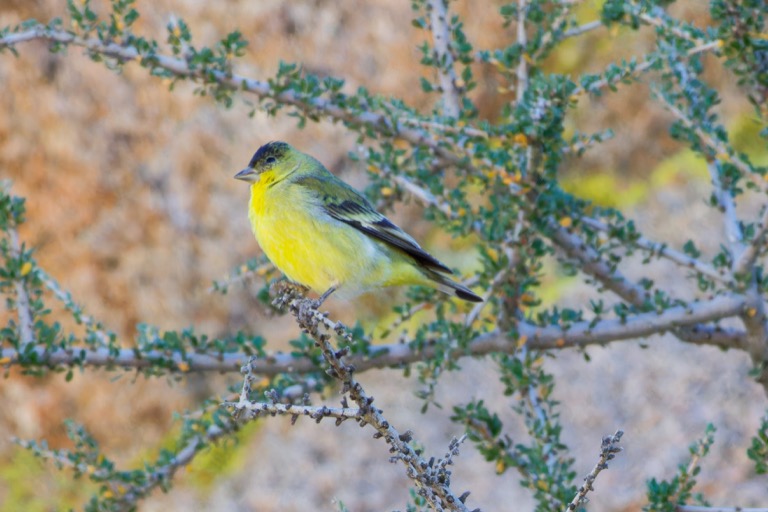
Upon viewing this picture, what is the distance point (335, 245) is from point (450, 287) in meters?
0.40

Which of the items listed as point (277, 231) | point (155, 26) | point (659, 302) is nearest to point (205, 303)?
point (155, 26)

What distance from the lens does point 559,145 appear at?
9.77 ft

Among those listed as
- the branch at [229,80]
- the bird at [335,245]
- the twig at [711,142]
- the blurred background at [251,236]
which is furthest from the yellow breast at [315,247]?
the blurred background at [251,236]

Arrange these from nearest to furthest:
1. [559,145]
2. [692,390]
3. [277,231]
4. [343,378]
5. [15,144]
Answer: [343,378], [559,145], [277,231], [692,390], [15,144]

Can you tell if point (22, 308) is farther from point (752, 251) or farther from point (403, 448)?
point (752, 251)

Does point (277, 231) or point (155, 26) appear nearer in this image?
point (277, 231)

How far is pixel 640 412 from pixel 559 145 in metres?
2.20

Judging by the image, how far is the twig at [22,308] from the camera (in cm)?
294

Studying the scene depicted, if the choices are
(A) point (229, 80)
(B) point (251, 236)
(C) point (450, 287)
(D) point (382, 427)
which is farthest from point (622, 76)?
(B) point (251, 236)

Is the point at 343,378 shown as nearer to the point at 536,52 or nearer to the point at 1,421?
the point at 536,52

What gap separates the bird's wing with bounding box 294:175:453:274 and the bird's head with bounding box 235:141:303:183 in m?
0.11

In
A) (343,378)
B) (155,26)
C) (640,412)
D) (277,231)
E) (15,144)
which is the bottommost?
(343,378)

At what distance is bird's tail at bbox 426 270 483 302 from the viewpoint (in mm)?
3078

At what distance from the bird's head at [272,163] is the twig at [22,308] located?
815 millimetres
